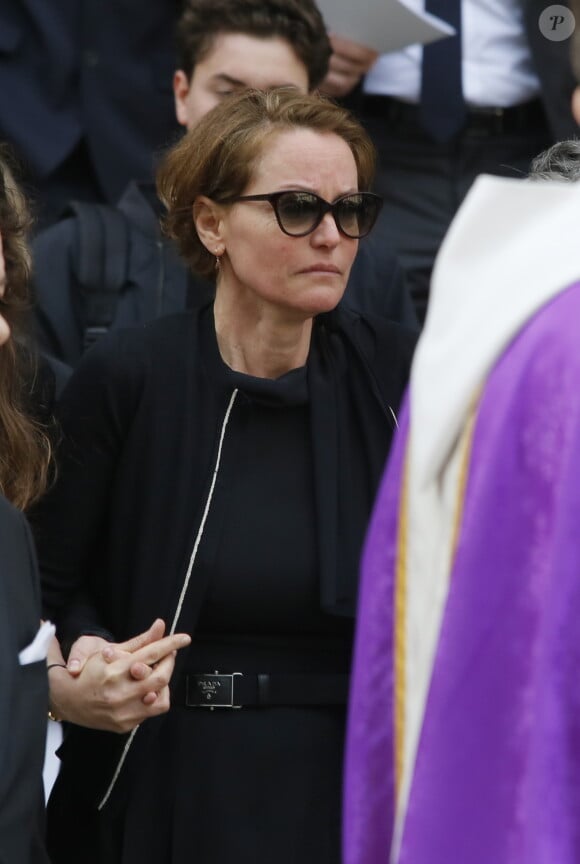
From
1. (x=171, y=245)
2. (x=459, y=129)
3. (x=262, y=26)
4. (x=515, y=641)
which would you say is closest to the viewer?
(x=515, y=641)

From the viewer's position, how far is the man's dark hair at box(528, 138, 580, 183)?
3305mm

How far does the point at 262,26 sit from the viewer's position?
15.2 feet

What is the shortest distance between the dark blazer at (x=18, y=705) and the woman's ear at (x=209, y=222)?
3.76ft

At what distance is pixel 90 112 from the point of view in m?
5.09

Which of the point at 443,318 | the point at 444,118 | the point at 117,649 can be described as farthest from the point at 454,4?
the point at 443,318

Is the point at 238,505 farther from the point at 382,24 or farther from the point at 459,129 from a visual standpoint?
the point at 459,129

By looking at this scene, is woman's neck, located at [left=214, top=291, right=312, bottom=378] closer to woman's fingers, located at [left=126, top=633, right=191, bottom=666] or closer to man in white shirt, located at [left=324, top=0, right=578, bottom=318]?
woman's fingers, located at [left=126, top=633, right=191, bottom=666]

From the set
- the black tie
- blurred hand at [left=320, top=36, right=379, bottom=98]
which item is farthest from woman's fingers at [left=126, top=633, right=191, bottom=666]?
the black tie

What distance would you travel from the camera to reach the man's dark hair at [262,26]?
4.62 meters

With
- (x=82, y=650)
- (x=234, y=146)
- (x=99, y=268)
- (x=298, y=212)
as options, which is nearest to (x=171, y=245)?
(x=99, y=268)

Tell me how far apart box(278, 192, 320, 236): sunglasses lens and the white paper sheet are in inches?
52.8

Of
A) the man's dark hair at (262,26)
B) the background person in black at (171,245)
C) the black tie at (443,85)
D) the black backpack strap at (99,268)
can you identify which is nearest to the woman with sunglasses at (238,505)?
the background person in black at (171,245)

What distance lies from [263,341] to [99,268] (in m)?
0.86

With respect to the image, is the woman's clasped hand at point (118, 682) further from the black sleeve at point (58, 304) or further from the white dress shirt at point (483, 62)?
the white dress shirt at point (483, 62)
